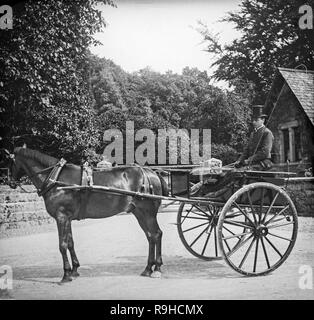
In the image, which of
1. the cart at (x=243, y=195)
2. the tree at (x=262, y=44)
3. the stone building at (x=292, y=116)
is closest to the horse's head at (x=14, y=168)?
the cart at (x=243, y=195)

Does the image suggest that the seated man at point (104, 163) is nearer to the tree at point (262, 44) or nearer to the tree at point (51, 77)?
the tree at point (51, 77)

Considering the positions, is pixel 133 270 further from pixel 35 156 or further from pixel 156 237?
pixel 35 156

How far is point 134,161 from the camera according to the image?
7066 millimetres

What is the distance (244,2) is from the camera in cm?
775

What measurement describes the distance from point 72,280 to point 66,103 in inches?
125

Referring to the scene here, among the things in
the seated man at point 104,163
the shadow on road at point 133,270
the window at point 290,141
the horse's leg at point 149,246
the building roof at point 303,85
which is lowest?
the shadow on road at point 133,270

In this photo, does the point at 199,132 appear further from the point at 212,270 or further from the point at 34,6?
the point at 34,6

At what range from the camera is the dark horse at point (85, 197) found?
6242 millimetres

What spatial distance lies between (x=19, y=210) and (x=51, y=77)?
3762 mm

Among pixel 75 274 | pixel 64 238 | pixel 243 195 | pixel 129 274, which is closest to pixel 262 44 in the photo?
pixel 243 195

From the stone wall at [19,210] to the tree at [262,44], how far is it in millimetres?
4890

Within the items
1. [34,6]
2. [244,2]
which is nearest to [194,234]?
[244,2]

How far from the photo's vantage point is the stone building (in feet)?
35.3

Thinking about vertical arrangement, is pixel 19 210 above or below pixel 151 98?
below
